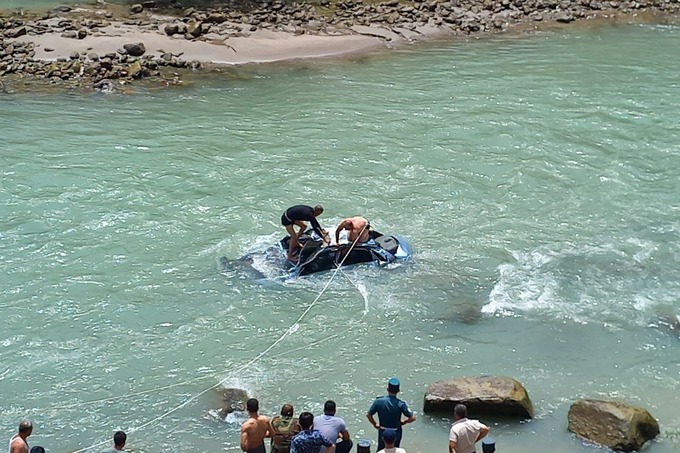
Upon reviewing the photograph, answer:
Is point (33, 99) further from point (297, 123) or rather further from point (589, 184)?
point (589, 184)

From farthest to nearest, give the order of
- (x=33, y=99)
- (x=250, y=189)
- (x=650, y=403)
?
(x=33, y=99) < (x=250, y=189) < (x=650, y=403)

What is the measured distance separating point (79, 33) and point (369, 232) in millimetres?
19255

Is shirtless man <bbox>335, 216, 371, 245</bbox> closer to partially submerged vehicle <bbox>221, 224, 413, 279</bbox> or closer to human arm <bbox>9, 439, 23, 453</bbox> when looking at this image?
partially submerged vehicle <bbox>221, 224, 413, 279</bbox>

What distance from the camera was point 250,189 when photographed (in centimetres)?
2238

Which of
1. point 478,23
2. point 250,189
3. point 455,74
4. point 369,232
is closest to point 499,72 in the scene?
point 455,74

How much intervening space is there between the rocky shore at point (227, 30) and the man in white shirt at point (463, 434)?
21.8 metres

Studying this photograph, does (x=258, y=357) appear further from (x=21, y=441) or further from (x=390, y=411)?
(x=21, y=441)

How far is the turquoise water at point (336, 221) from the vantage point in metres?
14.7

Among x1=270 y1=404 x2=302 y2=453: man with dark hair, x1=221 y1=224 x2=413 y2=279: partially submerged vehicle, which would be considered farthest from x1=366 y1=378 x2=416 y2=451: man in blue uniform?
x1=221 y1=224 x2=413 y2=279: partially submerged vehicle

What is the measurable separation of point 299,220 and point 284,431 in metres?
7.21

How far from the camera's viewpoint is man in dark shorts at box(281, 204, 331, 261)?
17875 millimetres

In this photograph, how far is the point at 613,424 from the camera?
1288cm

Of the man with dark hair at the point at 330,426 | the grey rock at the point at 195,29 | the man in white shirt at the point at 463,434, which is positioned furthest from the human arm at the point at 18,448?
the grey rock at the point at 195,29

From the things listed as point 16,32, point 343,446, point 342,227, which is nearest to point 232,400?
point 343,446
